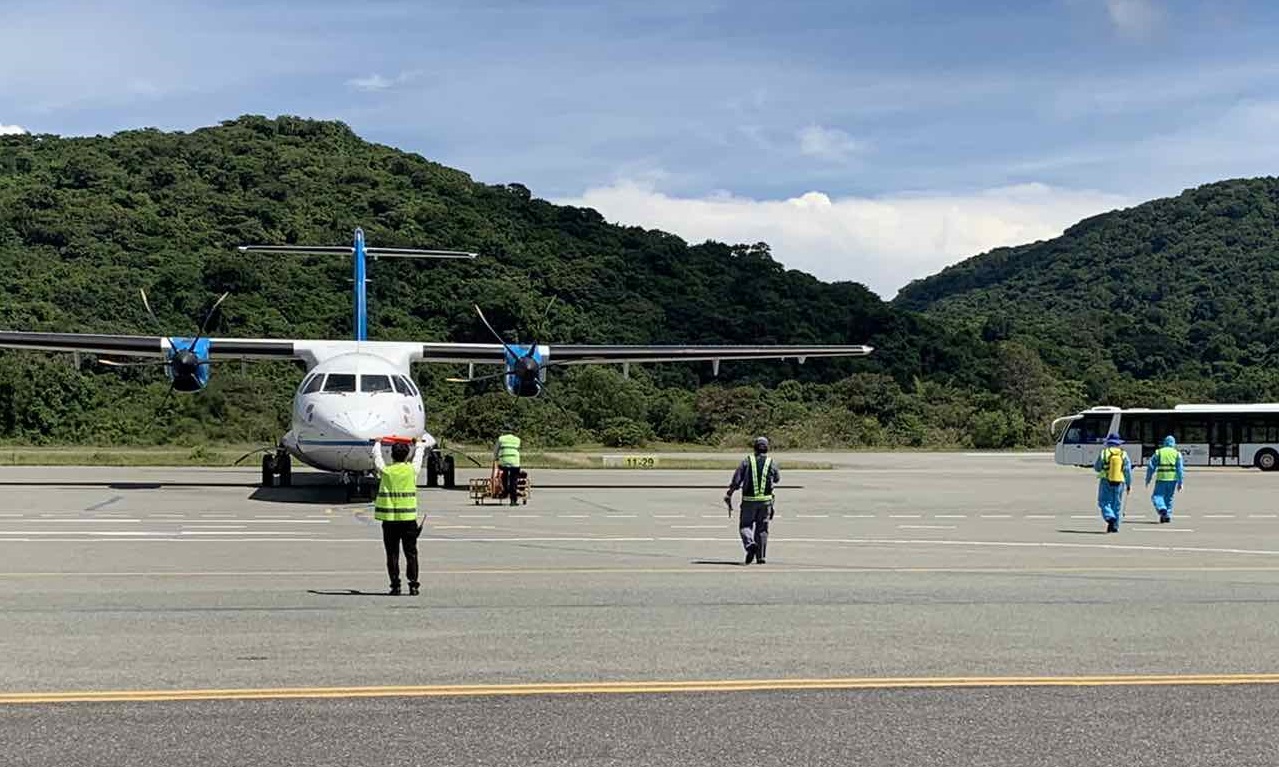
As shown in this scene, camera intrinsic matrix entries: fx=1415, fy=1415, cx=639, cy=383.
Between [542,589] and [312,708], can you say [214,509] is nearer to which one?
[542,589]

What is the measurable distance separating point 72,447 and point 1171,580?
49535mm

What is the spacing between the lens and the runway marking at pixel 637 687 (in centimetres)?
779

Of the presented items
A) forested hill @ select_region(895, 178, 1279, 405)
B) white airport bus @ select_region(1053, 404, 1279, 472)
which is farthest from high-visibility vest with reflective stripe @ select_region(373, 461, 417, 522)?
forested hill @ select_region(895, 178, 1279, 405)

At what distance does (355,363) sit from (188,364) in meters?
5.44

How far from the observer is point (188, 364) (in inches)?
1173

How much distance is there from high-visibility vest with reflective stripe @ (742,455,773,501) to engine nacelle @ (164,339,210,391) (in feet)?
58.6

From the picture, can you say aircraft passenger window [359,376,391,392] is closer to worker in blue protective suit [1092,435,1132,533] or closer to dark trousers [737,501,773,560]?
dark trousers [737,501,773,560]

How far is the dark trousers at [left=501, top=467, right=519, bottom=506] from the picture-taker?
2603 centimetres

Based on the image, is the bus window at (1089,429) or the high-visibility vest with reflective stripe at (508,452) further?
the bus window at (1089,429)

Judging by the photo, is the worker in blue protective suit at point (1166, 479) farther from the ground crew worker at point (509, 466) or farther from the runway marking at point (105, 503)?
the runway marking at point (105, 503)

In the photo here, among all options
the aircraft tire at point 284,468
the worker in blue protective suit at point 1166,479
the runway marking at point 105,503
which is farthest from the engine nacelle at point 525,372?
the worker in blue protective suit at point 1166,479

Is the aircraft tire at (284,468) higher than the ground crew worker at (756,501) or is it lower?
lower

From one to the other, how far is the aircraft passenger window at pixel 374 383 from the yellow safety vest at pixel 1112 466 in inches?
498

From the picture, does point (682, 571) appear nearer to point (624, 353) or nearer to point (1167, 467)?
point (1167, 467)
